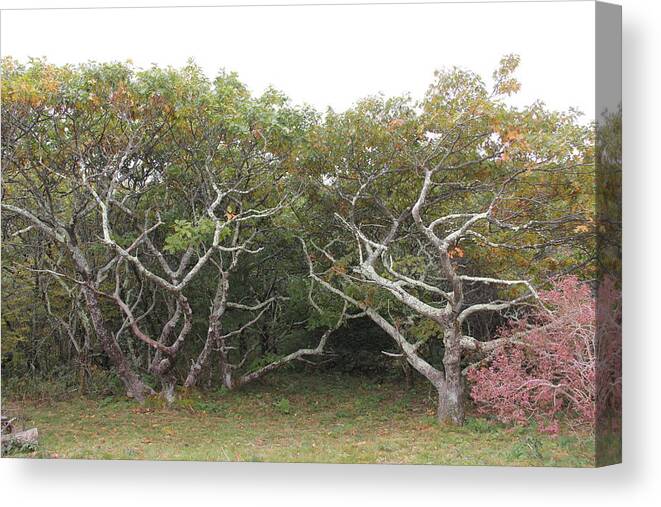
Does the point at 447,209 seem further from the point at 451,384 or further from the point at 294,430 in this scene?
the point at 294,430

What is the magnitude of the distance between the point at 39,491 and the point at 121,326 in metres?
2.99

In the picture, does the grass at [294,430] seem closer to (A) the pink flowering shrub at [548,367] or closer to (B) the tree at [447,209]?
(A) the pink flowering shrub at [548,367]

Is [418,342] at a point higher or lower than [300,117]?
lower

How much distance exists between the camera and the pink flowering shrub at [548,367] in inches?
250

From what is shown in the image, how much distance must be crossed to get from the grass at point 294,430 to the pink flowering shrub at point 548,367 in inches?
8.2

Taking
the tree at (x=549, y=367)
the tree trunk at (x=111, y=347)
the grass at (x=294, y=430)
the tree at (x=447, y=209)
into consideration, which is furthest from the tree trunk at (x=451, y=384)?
the tree trunk at (x=111, y=347)

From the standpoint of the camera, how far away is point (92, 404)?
27.7 feet

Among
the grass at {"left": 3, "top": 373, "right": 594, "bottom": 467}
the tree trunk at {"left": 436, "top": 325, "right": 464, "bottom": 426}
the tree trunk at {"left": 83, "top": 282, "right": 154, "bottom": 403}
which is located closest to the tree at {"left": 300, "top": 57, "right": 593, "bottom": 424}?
the tree trunk at {"left": 436, "top": 325, "right": 464, "bottom": 426}

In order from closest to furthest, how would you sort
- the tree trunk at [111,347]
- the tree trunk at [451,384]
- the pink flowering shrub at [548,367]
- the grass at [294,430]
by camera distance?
the pink flowering shrub at [548,367] < the grass at [294,430] < the tree trunk at [451,384] < the tree trunk at [111,347]

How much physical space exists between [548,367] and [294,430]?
2773mm
